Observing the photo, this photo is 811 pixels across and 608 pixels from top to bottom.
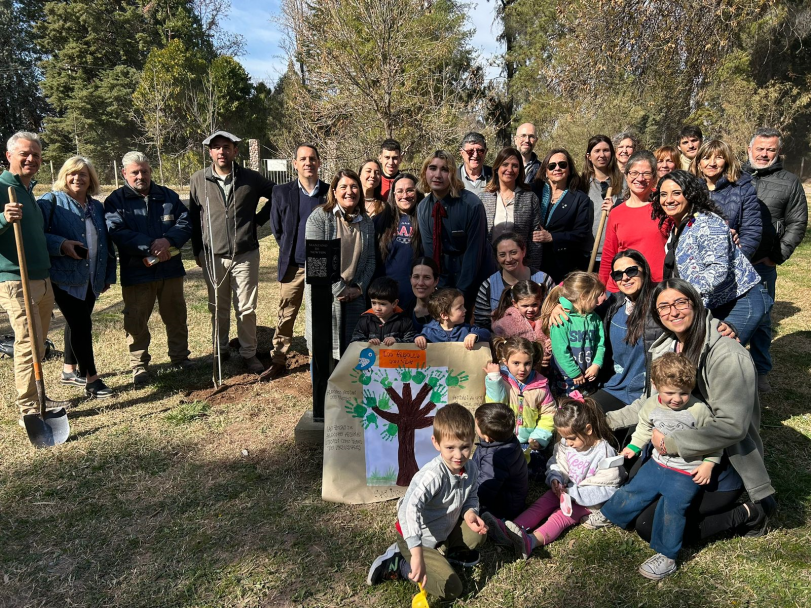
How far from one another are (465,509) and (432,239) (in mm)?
2468

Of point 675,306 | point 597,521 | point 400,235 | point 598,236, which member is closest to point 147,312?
point 400,235

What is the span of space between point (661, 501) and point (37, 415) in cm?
462

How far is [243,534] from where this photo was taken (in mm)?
3430

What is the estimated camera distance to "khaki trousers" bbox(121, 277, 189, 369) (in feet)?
18.6

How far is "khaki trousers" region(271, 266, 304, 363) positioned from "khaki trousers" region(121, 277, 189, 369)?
109cm

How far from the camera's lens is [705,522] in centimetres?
319

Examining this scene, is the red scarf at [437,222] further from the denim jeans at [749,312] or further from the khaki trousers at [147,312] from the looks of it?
the khaki trousers at [147,312]

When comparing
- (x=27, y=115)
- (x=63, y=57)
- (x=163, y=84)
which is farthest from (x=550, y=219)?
(x=27, y=115)

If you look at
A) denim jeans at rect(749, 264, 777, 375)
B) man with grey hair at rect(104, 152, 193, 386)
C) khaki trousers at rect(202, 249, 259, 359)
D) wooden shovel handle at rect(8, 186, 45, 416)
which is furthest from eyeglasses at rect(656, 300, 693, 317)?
wooden shovel handle at rect(8, 186, 45, 416)

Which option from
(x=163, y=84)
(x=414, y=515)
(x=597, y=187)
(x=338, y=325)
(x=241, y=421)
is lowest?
(x=241, y=421)

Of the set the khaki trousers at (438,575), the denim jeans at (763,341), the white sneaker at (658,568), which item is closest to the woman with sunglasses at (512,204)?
the denim jeans at (763,341)

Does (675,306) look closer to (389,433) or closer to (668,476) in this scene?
(668,476)

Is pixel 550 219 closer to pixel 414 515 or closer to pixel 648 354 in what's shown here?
pixel 648 354

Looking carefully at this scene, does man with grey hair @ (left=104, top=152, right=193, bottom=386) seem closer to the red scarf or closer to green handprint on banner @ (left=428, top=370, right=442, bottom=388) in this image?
the red scarf
